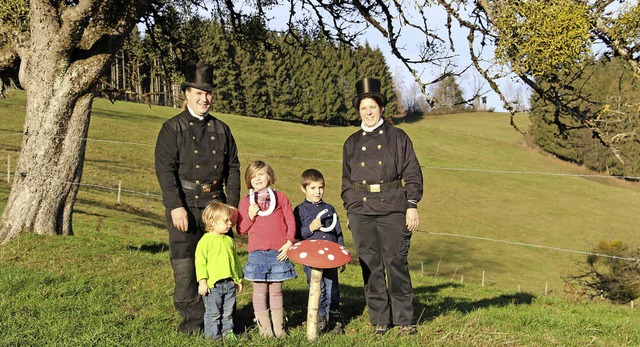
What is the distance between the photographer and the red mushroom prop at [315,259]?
16.3 ft

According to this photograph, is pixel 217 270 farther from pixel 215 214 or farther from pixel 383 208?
pixel 383 208

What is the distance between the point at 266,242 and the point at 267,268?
24 centimetres

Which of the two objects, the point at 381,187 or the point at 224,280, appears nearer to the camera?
the point at 224,280

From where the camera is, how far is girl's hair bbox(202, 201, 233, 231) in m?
5.28

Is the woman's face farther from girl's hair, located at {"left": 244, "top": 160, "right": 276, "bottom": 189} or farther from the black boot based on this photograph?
the black boot

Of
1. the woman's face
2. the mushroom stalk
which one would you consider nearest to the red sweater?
the mushroom stalk

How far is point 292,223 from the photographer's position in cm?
564

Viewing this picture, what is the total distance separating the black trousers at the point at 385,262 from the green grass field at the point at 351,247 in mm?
268

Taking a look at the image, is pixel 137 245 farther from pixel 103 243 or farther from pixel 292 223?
pixel 292 223

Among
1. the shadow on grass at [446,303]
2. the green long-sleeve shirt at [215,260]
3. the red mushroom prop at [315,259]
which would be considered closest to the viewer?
the red mushroom prop at [315,259]

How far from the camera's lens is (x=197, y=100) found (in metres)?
5.59

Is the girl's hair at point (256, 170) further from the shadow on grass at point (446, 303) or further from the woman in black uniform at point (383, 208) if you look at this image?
the shadow on grass at point (446, 303)

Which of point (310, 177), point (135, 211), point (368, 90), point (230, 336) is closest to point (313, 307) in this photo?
point (230, 336)

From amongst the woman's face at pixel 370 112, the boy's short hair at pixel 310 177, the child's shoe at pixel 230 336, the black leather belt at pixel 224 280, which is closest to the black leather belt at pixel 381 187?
the boy's short hair at pixel 310 177
